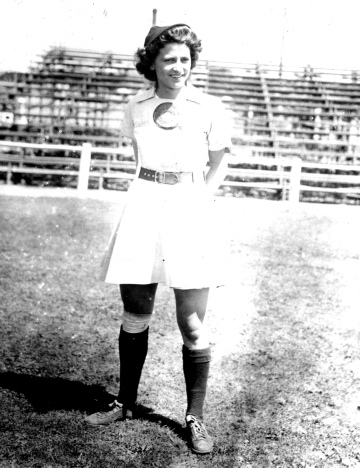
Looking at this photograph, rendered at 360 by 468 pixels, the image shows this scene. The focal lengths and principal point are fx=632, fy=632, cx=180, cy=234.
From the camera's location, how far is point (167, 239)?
9.18 feet

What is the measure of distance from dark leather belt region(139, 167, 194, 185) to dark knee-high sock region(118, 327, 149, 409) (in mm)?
747

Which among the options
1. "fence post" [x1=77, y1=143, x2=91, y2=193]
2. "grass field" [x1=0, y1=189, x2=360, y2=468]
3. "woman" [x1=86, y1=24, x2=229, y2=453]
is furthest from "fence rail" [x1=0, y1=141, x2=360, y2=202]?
"woman" [x1=86, y1=24, x2=229, y2=453]

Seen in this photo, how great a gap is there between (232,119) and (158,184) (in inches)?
640

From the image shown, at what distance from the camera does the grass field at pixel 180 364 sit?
2.86m

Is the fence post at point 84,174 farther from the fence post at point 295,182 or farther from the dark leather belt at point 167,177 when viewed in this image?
the dark leather belt at point 167,177

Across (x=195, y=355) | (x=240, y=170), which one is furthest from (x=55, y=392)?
(x=240, y=170)

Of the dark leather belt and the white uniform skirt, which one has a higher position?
the dark leather belt

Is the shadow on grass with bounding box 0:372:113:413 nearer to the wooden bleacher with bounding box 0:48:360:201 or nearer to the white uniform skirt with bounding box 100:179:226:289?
the white uniform skirt with bounding box 100:179:226:289

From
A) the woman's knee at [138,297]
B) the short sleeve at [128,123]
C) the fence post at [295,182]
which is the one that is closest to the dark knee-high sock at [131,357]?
the woman's knee at [138,297]

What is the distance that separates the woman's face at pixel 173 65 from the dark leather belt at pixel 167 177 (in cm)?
38

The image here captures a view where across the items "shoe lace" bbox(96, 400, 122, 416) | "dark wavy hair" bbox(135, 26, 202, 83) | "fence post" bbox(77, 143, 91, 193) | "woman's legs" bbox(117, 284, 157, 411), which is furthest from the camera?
"fence post" bbox(77, 143, 91, 193)

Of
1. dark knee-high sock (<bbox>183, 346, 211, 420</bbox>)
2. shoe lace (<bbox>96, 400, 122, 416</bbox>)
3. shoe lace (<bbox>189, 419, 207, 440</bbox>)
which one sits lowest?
shoe lace (<bbox>96, 400, 122, 416</bbox>)

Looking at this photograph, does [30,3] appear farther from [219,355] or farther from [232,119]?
[232,119]

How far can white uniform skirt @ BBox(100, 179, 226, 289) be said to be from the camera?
2.79 metres
